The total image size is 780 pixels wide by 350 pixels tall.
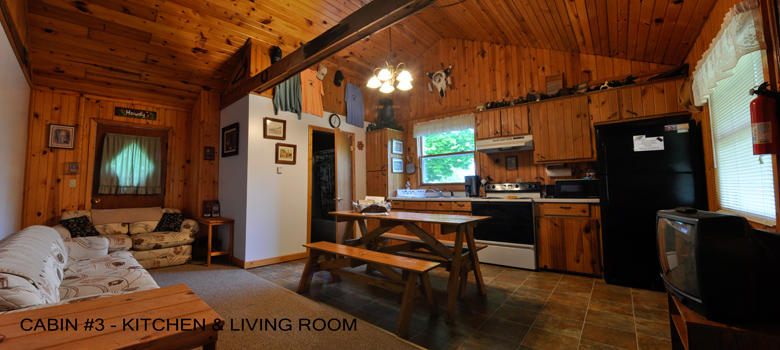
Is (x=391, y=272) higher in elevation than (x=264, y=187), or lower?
lower

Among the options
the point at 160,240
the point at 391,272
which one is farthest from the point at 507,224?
the point at 160,240

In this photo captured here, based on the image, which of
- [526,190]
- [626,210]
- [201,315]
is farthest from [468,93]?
[201,315]

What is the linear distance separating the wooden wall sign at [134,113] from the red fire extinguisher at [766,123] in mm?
6553

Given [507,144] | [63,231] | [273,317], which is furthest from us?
[507,144]

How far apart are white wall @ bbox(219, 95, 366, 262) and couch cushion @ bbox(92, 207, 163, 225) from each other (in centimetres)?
98

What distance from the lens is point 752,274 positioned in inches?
42.7

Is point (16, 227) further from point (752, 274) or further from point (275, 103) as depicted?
point (752, 274)

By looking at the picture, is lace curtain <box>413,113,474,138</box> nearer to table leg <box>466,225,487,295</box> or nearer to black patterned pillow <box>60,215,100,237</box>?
table leg <box>466,225,487,295</box>

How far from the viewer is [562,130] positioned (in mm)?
3729

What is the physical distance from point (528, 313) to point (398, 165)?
3414mm

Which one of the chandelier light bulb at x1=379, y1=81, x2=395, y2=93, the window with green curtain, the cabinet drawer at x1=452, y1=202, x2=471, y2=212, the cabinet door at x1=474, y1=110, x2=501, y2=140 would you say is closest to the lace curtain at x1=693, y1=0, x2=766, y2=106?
the window with green curtain

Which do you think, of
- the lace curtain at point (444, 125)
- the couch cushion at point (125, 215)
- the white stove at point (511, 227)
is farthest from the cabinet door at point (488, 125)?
the couch cushion at point (125, 215)

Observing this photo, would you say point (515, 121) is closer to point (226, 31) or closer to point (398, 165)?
point (398, 165)

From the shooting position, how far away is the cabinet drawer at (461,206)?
407 cm
